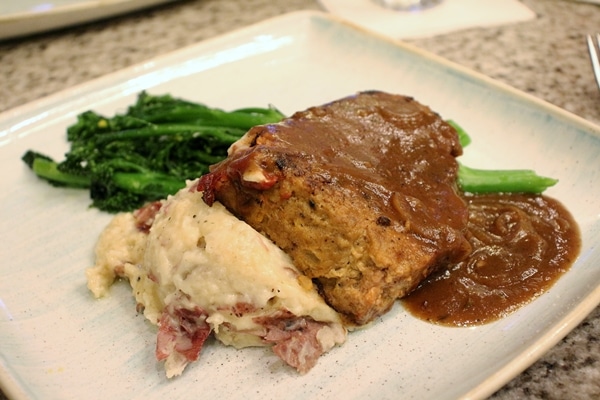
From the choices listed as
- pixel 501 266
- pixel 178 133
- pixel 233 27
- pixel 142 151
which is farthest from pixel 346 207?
pixel 233 27

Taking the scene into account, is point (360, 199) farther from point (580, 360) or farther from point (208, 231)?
point (580, 360)

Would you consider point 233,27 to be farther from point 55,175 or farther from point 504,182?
point 504,182

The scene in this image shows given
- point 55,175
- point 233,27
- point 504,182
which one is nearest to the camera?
point 504,182

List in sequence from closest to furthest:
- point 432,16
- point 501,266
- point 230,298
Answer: point 230,298 → point 501,266 → point 432,16

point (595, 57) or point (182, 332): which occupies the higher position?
point (595, 57)

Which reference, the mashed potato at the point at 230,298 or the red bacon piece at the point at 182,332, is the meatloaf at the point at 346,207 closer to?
the mashed potato at the point at 230,298

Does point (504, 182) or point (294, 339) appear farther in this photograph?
point (504, 182)

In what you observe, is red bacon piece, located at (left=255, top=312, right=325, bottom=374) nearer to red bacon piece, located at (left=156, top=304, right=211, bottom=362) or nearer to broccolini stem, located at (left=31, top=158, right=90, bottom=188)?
red bacon piece, located at (left=156, top=304, right=211, bottom=362)
